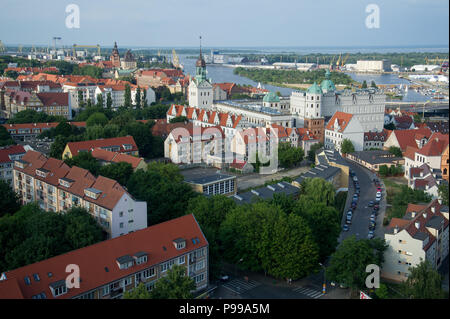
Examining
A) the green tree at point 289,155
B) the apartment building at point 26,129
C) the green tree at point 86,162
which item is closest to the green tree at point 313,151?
the green tree at point 289,155

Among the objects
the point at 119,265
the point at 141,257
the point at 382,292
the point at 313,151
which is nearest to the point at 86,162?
the point at 141,257

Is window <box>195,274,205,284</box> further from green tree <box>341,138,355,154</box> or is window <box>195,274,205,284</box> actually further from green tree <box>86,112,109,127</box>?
green tree <box>86,112,109,127</box>

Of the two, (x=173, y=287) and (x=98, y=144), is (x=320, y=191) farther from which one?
(x=98, y=144)

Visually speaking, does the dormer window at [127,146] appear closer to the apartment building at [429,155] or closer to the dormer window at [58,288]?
the apartment building at [429,155]

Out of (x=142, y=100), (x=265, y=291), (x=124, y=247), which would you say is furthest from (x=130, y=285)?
(x=142, y=100)

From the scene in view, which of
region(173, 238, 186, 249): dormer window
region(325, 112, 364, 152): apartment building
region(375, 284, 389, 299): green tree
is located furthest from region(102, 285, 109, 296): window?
region(325, 112, 364, 152): apartment building
